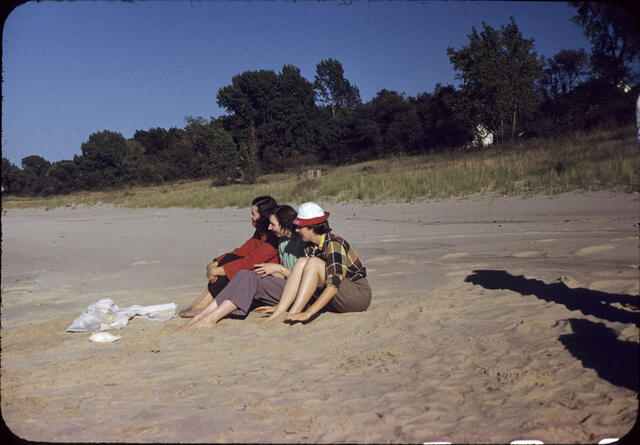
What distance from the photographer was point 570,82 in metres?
40.7

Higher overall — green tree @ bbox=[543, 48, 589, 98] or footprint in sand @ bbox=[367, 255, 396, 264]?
green tree @ bbox=[543, 48, 589, 98]

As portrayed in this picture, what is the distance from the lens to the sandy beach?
284 centimetres

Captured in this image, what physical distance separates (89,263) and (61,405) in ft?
24.6

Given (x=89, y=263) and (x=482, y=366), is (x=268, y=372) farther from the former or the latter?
(x=89, y=263)

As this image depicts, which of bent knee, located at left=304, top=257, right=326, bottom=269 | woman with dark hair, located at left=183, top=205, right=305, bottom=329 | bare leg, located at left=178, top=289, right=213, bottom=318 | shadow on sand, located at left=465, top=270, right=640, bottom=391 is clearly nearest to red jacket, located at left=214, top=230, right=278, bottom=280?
woman with dark hair, located at left=183, top=205, right=305, bottom=329

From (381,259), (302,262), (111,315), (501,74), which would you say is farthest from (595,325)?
(501,74)

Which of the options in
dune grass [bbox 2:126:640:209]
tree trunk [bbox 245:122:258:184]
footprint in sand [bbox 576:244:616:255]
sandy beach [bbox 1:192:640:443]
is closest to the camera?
sandy beach [bbox 1:192:640:443]

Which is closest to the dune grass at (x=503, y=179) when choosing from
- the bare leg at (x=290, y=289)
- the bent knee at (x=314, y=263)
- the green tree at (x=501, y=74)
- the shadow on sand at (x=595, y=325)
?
the green tree at (x=501, y=74)

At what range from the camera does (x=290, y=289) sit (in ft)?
17.3

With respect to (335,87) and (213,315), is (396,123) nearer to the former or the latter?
(335,87)

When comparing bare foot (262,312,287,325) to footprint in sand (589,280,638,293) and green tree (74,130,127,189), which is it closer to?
footprint in sand (589,280,638,293)

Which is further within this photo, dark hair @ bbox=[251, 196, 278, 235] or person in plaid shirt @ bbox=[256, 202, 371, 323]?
dark hair @ bbox=[251, 196, 278, 235]

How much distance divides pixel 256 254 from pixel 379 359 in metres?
2.23

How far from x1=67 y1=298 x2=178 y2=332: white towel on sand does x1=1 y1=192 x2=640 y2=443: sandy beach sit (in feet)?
0.39
